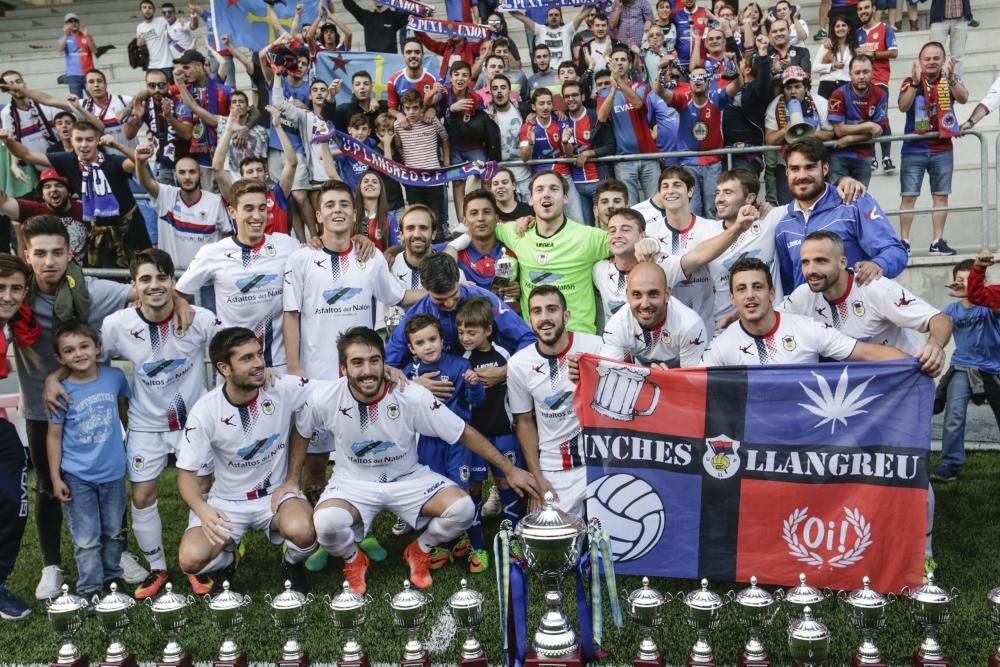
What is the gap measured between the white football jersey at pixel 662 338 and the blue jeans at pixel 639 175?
3.91 meters

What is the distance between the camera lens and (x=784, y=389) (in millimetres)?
4852

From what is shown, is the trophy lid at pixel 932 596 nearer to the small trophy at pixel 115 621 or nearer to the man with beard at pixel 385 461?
the man with beard at pixel 385 461

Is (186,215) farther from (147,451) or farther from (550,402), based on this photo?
(550,402)

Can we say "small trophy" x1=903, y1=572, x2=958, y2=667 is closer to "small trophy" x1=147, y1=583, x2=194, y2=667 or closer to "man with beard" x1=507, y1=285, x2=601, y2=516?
"man with beard" x1=507, y1=285, x2=601, y2=516

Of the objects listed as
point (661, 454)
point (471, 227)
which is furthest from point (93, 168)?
point (661, 454)

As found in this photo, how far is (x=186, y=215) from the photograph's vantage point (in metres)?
8.19

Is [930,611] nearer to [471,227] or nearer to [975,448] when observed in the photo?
[471,227]

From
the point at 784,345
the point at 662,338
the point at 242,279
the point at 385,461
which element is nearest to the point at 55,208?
the point at 242,279

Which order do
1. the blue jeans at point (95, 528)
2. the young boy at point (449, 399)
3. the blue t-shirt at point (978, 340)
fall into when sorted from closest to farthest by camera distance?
the blue jeans at point (95, 528) → the young boy at point (449, 399) → the blue t-shirt at point (978, 340)

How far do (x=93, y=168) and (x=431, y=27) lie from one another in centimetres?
455

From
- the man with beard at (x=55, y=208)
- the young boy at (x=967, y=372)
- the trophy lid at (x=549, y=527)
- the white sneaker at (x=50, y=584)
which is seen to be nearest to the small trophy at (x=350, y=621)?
the trophy lid at (x=549, y=527)

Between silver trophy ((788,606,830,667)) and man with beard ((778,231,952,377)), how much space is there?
1.92 meters

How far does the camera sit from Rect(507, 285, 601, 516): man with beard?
5477 millimetres

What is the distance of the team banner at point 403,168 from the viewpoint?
8.41 metres
